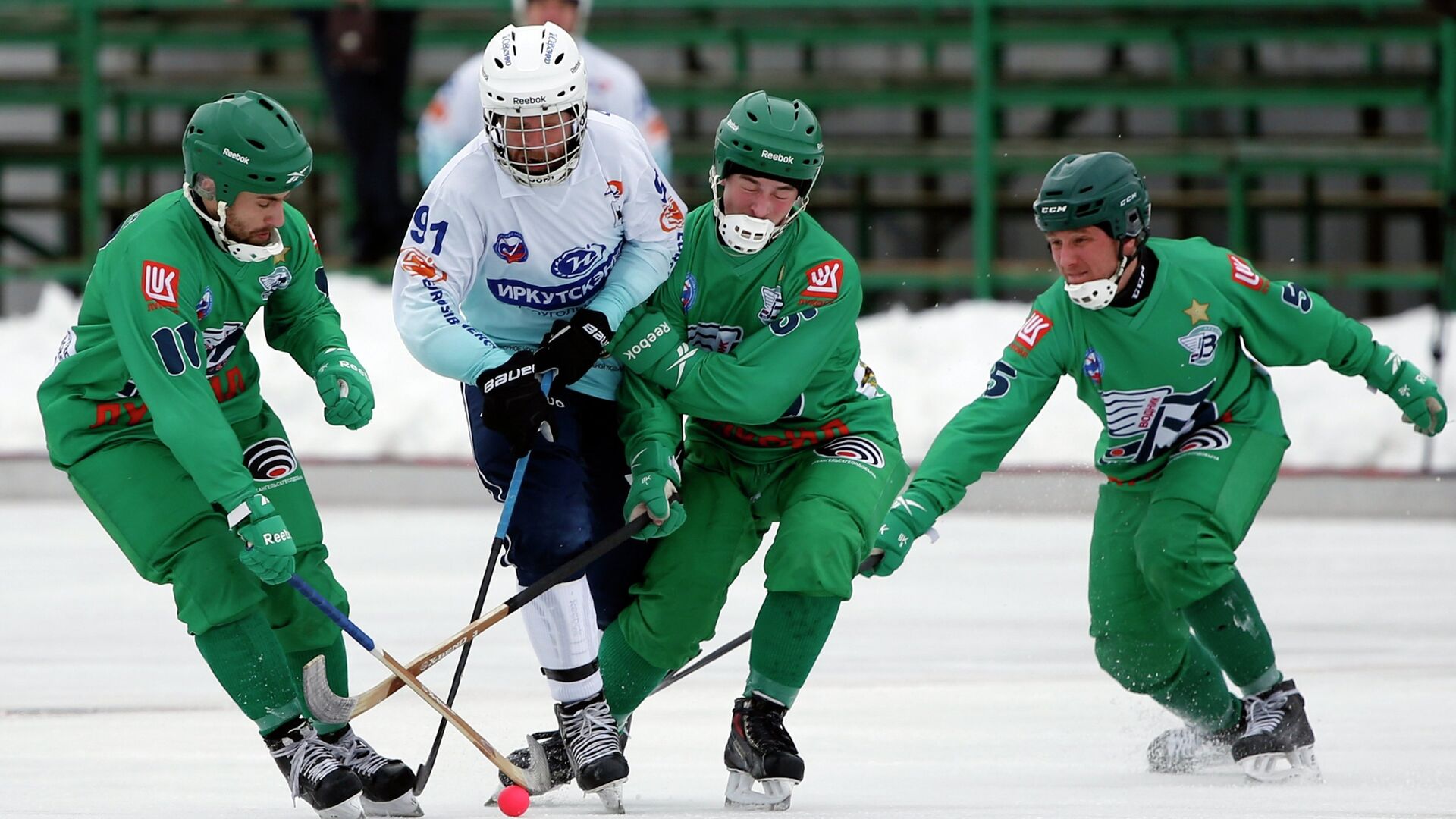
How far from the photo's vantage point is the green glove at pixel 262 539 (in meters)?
3.89

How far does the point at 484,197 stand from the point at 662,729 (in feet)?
4.90

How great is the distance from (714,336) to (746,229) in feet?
0.89

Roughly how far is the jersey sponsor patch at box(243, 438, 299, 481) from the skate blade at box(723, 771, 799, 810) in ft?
3.54

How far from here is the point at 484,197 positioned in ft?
14.0

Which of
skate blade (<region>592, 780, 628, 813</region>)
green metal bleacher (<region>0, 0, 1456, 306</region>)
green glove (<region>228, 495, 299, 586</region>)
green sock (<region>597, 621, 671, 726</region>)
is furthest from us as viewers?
green metal bleacher (<region>0, 0, 1456, 306</region>)

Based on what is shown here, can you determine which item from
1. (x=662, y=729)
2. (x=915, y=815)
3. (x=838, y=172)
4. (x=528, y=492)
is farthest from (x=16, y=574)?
(x=838, y=172)

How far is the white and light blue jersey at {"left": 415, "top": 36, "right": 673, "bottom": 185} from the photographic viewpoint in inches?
287

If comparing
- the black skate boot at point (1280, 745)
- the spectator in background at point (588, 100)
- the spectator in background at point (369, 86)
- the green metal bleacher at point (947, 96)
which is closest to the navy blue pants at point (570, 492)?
the black skate boot at point (1280, 745)

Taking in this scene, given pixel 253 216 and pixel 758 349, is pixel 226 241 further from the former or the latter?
pixel 758 349

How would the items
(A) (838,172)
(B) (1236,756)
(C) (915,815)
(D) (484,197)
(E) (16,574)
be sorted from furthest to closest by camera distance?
1. (A) (838,172)
2. (E) (16,574)
3. (B) (1236,756)
4. (D) (484,197)
5. (C) (915,815)

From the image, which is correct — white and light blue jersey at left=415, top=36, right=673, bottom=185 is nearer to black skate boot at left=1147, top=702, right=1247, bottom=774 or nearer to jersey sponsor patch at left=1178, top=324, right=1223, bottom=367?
jersey sponsor patch at left=1178, top=324, right=1223, bottom=367

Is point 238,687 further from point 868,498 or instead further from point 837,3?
point 837,3

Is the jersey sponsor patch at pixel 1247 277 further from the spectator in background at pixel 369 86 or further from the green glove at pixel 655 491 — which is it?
the spectator in background at pixel 369 86

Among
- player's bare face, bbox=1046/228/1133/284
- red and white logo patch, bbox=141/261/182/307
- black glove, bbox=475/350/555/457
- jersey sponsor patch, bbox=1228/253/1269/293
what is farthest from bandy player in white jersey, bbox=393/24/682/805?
jersey sponsor patch, bbox=1228/253/1269/293
